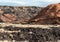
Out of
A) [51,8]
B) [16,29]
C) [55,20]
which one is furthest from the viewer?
[51,8]

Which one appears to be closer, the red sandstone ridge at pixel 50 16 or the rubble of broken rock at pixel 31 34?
the rubble of broken rock at pixel 31 34

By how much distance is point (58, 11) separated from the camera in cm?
4009

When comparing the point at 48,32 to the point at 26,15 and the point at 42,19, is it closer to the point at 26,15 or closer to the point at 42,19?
the point at 42,19

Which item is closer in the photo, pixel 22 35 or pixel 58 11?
pixel 22 35

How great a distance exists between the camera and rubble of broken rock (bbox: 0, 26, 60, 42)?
26.6 m

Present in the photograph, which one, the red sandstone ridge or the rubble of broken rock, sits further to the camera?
the red sandstone ridge

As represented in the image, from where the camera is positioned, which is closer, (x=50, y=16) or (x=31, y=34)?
(x=31, y=34)

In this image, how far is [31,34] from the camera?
27.3m

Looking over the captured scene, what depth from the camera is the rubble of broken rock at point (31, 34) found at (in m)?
26.6

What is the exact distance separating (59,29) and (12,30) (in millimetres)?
5264

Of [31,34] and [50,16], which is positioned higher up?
[31,34]

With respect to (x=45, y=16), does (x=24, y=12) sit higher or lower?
lower

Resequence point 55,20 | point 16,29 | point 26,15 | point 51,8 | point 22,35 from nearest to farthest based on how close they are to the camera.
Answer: point 22,35
point 16,29
point 55,20
point 51,8
point 26,15

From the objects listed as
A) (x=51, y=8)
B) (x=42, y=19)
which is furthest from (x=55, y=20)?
(x=51, y=8)
